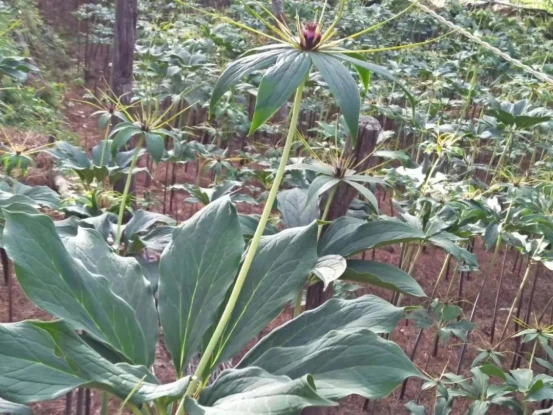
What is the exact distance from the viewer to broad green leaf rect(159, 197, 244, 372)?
3.32 ft

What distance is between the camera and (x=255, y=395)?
0.79 metres

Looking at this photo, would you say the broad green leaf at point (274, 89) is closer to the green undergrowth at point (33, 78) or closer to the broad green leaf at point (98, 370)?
the broad green leaf at point (98, 370)

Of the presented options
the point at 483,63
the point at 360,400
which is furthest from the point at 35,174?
the point at 483,63

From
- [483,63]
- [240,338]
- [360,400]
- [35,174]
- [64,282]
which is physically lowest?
[360,400]

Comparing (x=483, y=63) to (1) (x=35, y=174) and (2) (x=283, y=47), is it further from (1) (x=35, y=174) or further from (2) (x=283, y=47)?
(2) (x=283, y=47)

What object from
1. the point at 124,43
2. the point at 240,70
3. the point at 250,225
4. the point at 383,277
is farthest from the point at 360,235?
the point at 124,43

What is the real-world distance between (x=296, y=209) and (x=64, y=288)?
0.66 m

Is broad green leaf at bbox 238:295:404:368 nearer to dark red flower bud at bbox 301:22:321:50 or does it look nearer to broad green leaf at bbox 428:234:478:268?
dark red flower bud at bbox 301:22:321:50

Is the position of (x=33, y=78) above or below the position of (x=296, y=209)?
below

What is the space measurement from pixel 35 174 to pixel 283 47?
254 centimetres

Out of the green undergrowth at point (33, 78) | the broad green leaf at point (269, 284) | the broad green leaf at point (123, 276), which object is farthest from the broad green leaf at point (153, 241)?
the green undergrowth at point (33, 78)

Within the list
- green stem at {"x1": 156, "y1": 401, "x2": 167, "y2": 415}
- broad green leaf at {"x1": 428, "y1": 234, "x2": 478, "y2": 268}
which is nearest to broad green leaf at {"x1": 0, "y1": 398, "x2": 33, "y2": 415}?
green stem at {"x1": 156, "y1": 401, "x2": 167, "y2": 415}

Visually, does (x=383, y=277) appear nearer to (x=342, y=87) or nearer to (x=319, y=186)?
(x=319, y=186)

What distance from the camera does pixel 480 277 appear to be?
10.2 feet
